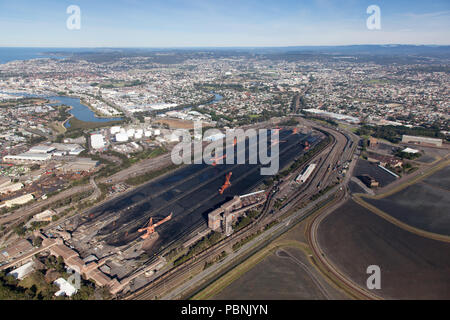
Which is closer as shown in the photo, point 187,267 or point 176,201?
point 187,267

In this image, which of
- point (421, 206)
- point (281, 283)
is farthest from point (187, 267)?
point (421, 206)

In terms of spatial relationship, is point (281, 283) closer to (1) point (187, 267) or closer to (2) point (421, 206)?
(1) point (187, 267)

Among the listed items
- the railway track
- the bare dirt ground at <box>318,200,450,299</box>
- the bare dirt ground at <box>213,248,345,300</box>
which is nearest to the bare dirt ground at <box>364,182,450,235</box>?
the bare dirt ground at <box>318,200,450,299</box>

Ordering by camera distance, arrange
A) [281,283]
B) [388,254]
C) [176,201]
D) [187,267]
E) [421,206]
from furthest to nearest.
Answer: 1. [176,201]
2. [421,206]
3. [388,254]
4. [187,267]
5. [281,283]

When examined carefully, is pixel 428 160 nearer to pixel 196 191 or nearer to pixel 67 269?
pixel 196 191

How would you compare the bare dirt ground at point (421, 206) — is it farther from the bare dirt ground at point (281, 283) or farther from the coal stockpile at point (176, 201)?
the coal stockpile at point (176, 201)

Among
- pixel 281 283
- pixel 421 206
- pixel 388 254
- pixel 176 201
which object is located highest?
pixel 176 201

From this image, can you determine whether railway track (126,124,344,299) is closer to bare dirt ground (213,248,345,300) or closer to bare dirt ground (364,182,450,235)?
bare dirt ground (213,248,345,300)

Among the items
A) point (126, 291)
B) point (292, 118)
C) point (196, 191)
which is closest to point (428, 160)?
point (292, 118)
